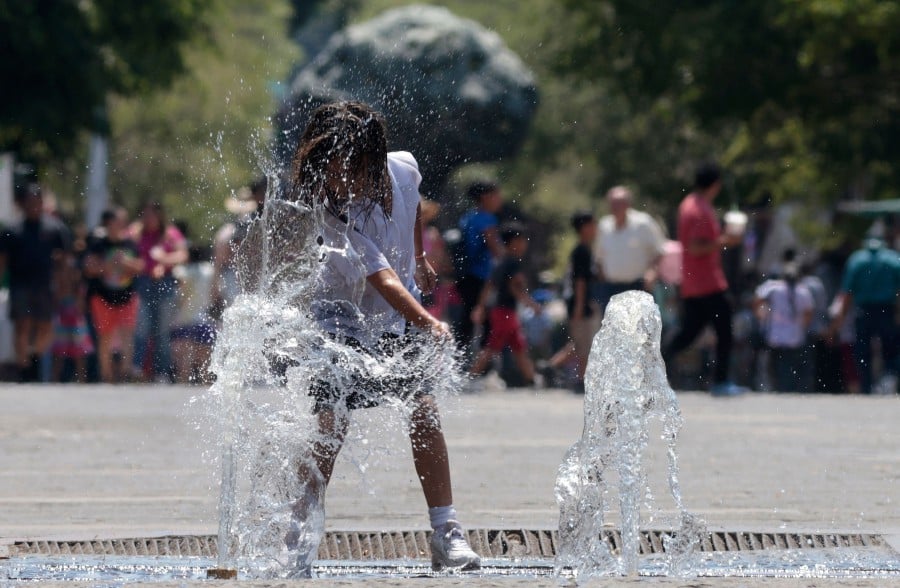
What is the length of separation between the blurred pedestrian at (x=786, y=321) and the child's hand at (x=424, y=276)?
1252cm

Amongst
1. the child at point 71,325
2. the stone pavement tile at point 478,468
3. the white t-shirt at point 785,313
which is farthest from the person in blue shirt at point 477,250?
the child at point 71,325

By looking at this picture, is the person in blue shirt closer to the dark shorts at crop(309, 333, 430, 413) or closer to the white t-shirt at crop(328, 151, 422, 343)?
the white t-shirt at crop(328, 151, 422, 343)

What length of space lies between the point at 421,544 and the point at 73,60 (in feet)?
60.7

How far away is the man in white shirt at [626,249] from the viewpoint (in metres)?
15.7

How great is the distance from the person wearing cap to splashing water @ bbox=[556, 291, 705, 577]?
37.6 feet

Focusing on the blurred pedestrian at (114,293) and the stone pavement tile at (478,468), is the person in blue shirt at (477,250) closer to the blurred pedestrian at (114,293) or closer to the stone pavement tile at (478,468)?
the stone pavement tile at (478,468)

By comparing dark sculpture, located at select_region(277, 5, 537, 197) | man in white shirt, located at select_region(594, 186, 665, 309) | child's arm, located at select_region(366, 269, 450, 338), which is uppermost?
dark sculpture, located at select_region(277, 5, 537, 197)

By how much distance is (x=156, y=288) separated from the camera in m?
17.3

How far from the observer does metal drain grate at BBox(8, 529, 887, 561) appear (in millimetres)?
6387

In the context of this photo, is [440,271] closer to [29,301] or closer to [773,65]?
[29,301]

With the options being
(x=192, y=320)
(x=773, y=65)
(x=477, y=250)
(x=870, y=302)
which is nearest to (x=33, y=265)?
(x=192, y=320)

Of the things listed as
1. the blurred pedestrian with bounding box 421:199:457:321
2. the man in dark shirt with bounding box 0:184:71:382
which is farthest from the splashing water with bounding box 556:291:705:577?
the man in dark shirt with bounding box 0:184:71:382

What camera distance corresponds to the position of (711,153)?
40.3 metres

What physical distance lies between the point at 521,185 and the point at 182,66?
93.7 feet
